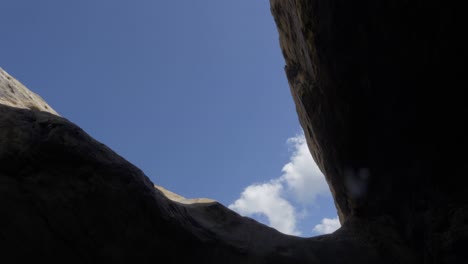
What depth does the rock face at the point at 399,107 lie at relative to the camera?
521cm

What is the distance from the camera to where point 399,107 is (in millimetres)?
5652

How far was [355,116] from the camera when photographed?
19.7 ft

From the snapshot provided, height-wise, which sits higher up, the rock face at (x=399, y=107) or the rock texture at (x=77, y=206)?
the rock face at (x=399, y=107)

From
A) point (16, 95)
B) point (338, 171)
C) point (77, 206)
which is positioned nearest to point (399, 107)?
point (338, 171)

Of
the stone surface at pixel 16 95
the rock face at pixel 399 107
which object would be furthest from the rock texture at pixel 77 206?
the rock face at pixel 399 107

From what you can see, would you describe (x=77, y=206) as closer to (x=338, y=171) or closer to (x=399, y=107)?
(x=338, y=171)

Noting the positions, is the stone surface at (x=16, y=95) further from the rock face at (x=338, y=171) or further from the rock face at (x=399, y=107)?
the rock face at (x=399, y=107)

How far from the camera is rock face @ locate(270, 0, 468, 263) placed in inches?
205

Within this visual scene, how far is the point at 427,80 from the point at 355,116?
107cm

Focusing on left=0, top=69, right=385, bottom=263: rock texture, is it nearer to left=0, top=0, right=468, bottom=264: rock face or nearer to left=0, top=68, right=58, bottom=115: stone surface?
left=0, top=0, right=468, bottom=264: rock face

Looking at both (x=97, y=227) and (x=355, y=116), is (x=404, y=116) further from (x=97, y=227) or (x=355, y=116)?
(x=97, y=227)

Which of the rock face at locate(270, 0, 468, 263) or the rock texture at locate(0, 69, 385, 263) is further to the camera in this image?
the rock face at locate(270, 0, 468, 263)

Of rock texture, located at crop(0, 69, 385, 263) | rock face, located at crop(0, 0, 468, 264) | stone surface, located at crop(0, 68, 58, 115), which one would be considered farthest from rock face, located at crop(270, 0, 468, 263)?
stone surface, located at crop(0, 68, 58, 115)

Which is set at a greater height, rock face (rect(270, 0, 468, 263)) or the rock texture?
rock face (rect(270, 0, 468, 263))
